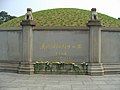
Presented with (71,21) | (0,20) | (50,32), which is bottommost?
(50,32)

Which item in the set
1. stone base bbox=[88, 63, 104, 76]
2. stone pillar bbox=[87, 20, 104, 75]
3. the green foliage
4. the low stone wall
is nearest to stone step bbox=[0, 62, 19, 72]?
the low stone wall

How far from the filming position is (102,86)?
1152 cm

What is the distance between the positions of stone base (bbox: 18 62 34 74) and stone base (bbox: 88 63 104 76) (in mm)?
3358

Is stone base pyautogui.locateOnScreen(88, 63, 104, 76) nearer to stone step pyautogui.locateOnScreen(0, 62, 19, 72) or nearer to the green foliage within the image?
the green foliage

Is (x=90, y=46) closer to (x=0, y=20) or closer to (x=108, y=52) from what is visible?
(x=108, y=52)

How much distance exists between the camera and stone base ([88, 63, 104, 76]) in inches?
626

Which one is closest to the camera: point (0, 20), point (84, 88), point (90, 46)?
point (84, 88)

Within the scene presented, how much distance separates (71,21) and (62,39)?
35.8 ft

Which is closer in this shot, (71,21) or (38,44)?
(38,44)

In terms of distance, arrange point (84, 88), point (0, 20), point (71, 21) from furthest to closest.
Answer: point (0, 20)
point (71, 21)
point (84, 88)

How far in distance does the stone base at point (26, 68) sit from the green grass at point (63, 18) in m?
9.92

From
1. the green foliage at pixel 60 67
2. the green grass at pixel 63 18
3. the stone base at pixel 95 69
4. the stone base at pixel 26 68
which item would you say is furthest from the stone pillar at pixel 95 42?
the green grass at pixel 63 18

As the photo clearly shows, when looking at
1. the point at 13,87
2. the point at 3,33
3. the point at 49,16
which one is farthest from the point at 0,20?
the point at 13,87

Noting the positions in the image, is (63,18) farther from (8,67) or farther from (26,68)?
(26,68)
